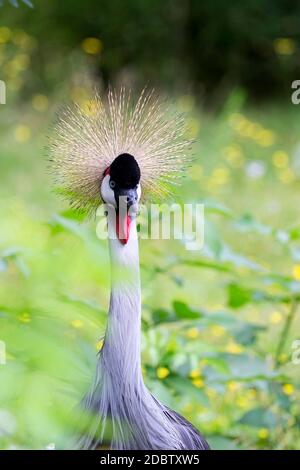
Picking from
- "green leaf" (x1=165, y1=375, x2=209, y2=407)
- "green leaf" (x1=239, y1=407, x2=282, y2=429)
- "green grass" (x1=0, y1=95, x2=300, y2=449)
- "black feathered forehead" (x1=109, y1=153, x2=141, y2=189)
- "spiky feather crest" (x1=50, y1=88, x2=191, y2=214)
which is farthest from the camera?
"green leaf" (x1=239, y1=407, x2=282, y2=429)

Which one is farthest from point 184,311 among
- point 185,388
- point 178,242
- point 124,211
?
point 178,242

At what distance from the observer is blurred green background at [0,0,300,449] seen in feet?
3.44

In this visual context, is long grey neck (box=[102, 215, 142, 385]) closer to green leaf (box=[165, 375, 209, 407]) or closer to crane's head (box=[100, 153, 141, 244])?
crane's head (box=[100, 153, 141, 244])

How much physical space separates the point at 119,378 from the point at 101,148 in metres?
0.36

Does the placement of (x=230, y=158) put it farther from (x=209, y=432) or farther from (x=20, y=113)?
(x=209, y=432)

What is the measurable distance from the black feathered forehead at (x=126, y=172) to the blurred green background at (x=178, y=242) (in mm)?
111

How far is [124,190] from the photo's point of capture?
1309 millimetres

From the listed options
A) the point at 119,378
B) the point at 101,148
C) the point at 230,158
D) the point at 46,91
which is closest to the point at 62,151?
the point at 101,148

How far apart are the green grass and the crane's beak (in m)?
0.06

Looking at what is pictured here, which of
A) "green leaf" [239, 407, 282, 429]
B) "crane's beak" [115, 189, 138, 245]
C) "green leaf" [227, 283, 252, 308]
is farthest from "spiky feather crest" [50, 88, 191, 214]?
"green leaf" [239, 407, 282, 429]

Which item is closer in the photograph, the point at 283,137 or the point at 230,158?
the point at 230,158

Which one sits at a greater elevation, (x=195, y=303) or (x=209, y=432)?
(x=195, y=303)

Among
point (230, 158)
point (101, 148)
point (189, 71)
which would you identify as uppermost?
point (189, 71)

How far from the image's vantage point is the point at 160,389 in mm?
1820
